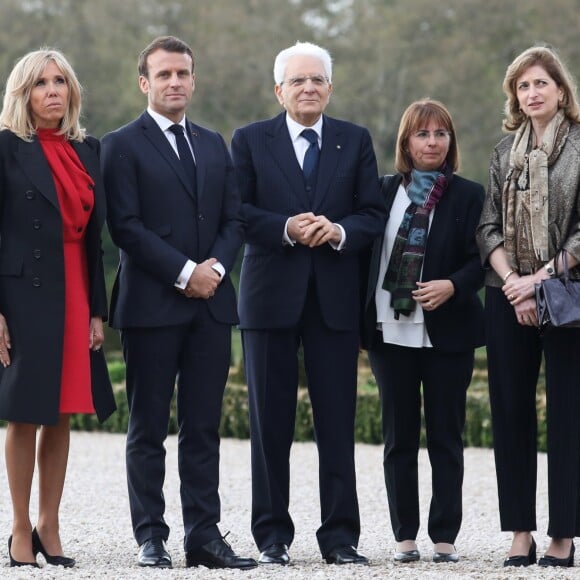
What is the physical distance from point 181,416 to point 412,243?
1.37m

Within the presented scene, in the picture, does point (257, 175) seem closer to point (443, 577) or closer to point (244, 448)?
point (443, 577)

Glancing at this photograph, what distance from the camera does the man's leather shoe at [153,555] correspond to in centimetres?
509

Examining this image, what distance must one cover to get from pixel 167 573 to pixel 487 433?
22.4 feet

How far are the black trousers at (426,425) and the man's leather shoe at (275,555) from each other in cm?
62

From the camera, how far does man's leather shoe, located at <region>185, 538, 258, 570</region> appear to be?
5.10 metres

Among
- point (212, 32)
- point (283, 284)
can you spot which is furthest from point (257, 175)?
point (212, 32)

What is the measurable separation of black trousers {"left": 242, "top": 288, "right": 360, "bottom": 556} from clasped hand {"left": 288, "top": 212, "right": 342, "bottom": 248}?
0.27m

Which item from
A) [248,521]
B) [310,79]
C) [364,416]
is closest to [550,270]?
[310,79]

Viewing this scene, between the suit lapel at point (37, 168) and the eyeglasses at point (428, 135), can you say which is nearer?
the suit lapel at point (37, 168)

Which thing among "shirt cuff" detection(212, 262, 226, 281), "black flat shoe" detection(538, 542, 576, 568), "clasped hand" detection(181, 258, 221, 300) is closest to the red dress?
"clasped hand" detection(181, 258, 221, 300)

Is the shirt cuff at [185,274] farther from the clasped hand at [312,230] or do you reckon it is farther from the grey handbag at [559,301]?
the grey handbag at [559,301]

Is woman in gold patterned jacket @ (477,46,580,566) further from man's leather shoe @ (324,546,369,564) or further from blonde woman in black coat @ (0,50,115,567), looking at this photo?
blonde woman in black coat @ (0,50,115,567)

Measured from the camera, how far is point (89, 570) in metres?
4.91

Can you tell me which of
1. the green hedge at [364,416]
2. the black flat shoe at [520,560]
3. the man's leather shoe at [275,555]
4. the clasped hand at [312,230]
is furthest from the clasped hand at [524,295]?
the green hedge at [364,416]
